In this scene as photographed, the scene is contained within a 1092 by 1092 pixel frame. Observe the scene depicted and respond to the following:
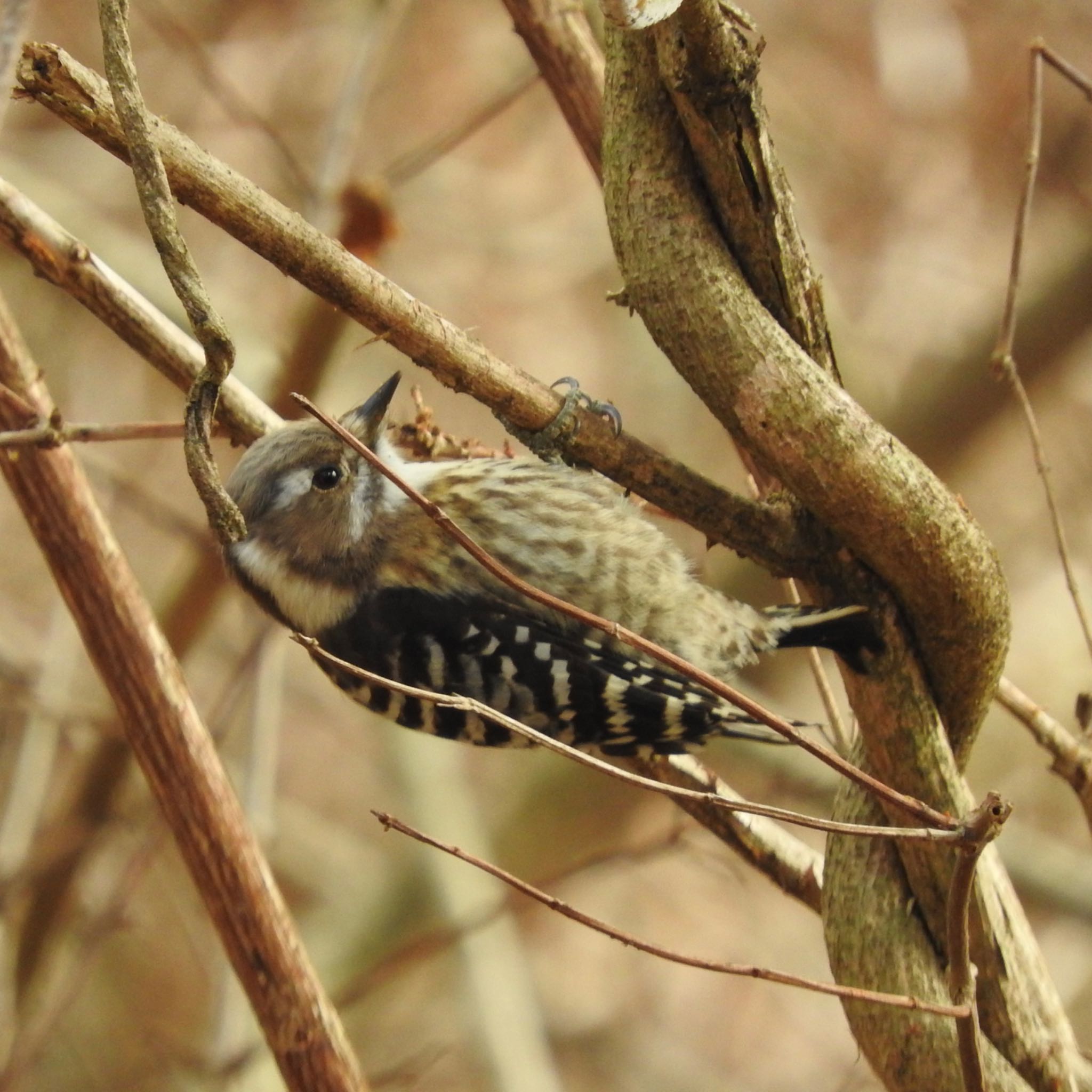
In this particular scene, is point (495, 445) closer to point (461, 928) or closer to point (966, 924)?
point (461, 928)

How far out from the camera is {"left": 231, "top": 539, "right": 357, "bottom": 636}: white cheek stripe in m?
2.89

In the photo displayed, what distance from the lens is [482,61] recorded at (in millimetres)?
7859

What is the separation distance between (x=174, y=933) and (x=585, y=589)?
15.6 feet

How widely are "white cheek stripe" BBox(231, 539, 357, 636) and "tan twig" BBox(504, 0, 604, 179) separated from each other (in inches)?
43.5

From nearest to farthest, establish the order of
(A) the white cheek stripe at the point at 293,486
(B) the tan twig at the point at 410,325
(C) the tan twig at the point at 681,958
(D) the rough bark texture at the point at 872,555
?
(C) the tan twig at the point at 681,958, (B) the tan twig at the point at 410,325, (D) the rough bark texture at the point at 872,555, (A) the white cheek stripe at the point at 293,486

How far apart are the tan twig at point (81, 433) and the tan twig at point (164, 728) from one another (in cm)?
10

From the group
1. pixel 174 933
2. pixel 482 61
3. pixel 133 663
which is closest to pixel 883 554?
pixel 133 663

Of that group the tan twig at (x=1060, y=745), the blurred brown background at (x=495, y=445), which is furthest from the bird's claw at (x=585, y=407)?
the blurred brown background at (x=495, y=445)

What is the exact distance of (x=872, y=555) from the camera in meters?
2.00

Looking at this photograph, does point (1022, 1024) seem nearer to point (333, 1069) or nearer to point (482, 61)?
point (333, 1069)

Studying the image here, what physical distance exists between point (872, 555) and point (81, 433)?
1.39 m

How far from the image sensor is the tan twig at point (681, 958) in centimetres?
146

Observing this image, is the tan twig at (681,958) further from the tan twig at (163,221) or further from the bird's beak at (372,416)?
the bird's beak at (372,416)

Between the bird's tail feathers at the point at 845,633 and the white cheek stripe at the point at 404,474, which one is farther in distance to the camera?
the white cheek stripe at the point at 404,474
